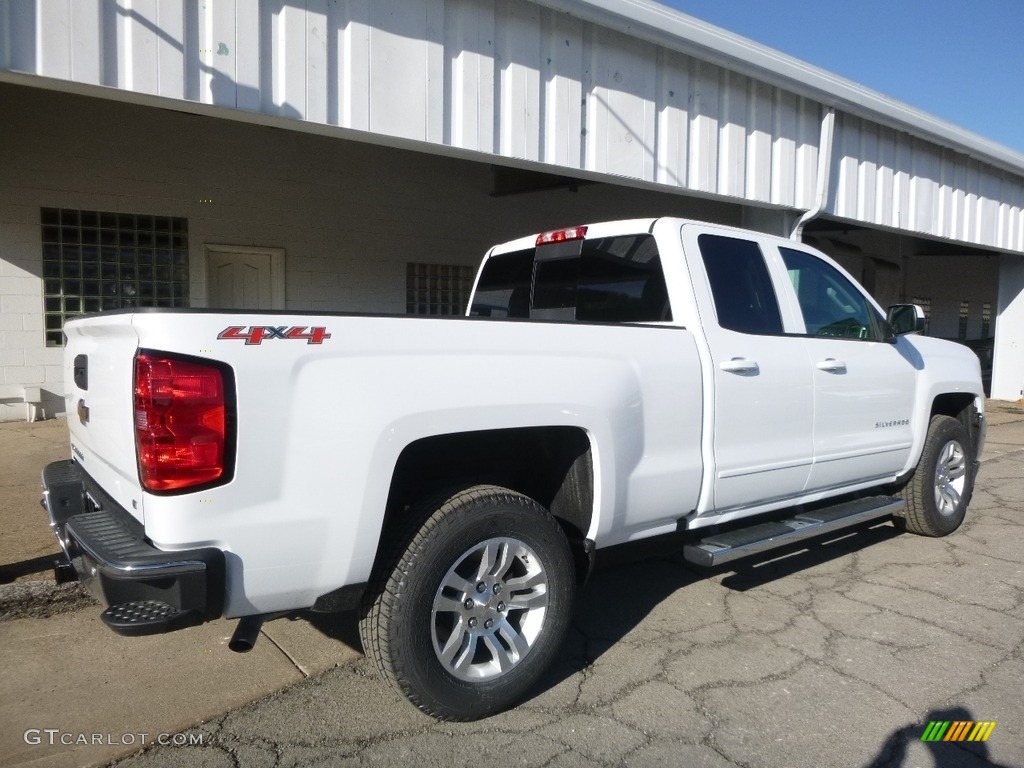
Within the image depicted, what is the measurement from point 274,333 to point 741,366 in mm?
2372

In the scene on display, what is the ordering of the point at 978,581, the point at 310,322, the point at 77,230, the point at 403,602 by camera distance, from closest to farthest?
the point at 310,322, the point at 403,602, the point at 978,581, the point at 77,230

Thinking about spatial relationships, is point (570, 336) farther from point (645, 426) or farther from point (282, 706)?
point (282, 706)

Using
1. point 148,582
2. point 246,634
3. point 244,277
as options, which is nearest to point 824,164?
point 244,277

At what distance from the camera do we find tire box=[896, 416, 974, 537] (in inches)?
221

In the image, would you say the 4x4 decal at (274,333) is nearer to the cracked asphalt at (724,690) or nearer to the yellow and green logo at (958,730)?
the cracked asphalt at (724,690)

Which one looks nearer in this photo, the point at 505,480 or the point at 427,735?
the point at 427,735

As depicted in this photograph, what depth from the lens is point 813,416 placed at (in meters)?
4.51

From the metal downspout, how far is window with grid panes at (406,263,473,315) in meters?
4.31

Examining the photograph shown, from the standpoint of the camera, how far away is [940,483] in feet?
19.2

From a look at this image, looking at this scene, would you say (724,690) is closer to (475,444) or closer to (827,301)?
(475,444)

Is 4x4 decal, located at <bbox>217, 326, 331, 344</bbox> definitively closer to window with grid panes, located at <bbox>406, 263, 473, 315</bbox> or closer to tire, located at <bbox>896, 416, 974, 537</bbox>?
tire, located at <bbox>896, 416, 974, 537</bbox>

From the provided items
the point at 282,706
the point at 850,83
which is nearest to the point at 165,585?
the point at 282,706

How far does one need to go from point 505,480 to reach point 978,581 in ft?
10.7

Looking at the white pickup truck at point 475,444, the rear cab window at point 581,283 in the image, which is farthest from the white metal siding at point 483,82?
the white pickup truck at point 475,444
